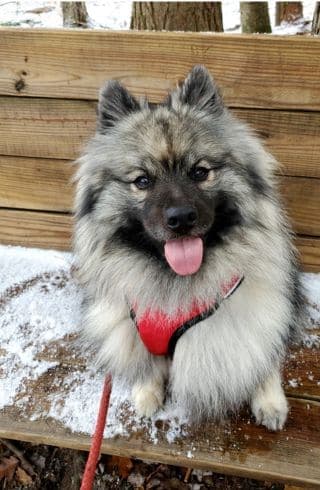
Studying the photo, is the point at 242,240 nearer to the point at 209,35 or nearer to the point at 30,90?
the point at 209,35

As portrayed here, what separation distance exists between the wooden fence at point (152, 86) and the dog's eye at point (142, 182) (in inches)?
25.2

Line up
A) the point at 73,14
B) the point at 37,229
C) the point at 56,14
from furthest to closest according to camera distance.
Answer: the point at 56,14 < the point at 73,14 < the point at 37,229

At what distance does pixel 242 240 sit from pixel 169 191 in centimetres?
27

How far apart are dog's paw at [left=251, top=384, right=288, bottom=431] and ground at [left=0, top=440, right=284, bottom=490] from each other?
518mm

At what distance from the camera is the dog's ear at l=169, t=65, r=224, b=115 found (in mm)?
1341

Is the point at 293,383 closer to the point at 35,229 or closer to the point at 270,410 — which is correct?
the point at 270,410

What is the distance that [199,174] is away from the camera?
50.3 inches

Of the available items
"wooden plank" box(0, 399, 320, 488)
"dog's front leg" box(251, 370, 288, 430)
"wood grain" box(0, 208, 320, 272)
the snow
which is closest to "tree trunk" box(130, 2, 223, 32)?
"wood grain" box(0, 208, 320, 272)

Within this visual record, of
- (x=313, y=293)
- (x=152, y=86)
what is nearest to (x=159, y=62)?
(x=152, y=86)

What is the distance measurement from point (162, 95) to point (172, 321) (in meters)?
0.97

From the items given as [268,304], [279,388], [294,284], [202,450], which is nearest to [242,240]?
[268,304]

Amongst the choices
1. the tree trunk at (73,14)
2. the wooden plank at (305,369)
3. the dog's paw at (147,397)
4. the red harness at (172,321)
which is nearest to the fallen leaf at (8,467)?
the dog's paw at (147,397)

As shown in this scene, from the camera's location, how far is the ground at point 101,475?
5.82 feet

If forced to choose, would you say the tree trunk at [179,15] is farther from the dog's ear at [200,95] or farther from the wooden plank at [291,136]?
the dog's ear at [200,95]
